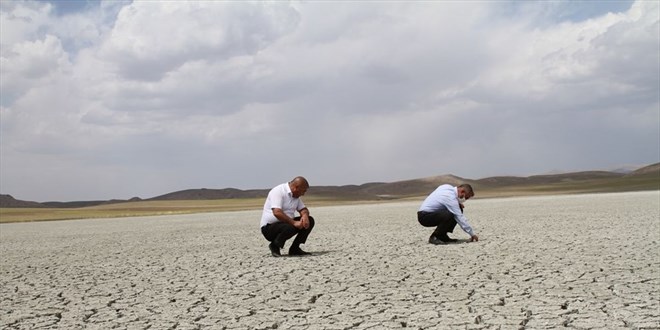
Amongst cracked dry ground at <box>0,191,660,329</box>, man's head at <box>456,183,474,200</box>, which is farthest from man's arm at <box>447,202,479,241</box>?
cracked dry ground at <box>0,191,660,329</box>

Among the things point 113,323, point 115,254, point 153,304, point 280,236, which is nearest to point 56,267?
point 115,254

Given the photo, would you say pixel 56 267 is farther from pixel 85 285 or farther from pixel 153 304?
pixel 153 304

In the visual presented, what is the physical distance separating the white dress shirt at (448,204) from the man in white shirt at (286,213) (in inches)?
81.1

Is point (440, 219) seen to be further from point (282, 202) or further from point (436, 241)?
point (282, 202)

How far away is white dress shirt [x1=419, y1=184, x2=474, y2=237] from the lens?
9.47 meters

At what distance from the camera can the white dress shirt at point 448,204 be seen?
9.47 m

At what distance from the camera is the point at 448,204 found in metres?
9.67

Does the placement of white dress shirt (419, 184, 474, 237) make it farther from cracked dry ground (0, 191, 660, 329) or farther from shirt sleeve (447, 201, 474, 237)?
cracked dry ground (0, 191, 660, 329)

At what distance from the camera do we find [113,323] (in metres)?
5.22

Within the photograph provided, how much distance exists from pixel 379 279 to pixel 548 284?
177 centimetres

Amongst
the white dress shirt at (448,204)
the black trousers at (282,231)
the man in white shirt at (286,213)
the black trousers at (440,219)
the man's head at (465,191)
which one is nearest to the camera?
the man in white shirt at (286,213)

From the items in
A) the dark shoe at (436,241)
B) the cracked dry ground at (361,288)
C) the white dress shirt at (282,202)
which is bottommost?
the cracked dry ground at (361,288)

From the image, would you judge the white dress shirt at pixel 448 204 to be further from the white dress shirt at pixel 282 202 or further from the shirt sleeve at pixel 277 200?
the shirt sleeve at pixel 277 200

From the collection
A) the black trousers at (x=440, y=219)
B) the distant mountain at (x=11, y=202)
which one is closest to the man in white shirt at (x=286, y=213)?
the black trousers at (x=440, y=219)
